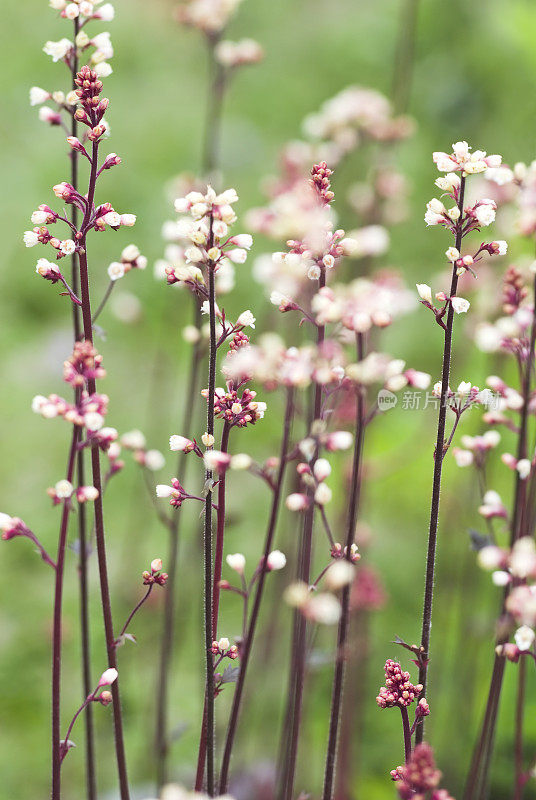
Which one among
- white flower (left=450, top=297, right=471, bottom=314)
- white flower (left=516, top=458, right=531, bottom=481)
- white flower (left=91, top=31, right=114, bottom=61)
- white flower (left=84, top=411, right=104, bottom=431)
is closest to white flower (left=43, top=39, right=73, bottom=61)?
white flower (left=91, top=31, right=114, bottom=61)

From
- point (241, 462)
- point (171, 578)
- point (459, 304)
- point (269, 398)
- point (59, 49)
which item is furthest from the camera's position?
point (269, 398)

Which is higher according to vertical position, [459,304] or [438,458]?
[459,304]

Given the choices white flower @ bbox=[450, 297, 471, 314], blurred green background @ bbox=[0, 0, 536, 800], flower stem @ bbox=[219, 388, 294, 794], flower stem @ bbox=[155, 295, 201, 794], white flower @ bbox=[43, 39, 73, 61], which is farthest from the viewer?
blurred green background @ bbox=[0, 0, 536, 800]

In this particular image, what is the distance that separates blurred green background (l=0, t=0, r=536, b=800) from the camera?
2.39m

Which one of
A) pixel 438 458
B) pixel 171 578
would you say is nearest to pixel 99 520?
pixel 438 458

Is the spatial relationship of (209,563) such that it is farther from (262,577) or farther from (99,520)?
(99,520)

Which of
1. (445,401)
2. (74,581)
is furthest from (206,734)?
(74,581)

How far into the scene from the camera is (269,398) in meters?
3.68

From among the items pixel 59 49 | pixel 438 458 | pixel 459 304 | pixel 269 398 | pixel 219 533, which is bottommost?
pixel 219 533

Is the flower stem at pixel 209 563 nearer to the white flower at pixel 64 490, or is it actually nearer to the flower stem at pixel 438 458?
the white flower at pixel 64 490

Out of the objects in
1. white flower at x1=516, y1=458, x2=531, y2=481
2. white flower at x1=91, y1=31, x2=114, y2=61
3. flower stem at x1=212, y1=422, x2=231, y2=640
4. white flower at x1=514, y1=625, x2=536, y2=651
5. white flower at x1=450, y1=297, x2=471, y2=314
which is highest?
white flower at x1=91, y1=31, x2=114, y2=61

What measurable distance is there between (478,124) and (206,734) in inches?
163

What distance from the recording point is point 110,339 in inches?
165

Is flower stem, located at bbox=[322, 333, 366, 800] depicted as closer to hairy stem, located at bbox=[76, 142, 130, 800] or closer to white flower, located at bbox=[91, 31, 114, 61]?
hairy stem, located at bbox=[76, 142, 130, 800]
